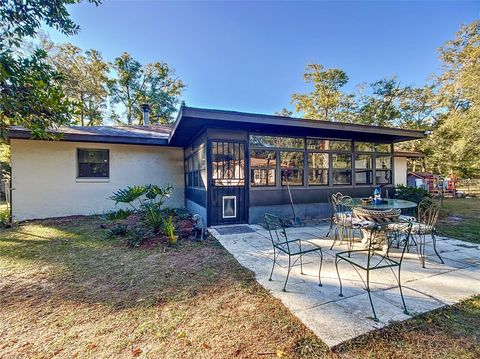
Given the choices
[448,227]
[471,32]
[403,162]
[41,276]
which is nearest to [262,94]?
[403,162]

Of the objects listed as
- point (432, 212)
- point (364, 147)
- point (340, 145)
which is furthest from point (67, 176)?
point (364, 147)

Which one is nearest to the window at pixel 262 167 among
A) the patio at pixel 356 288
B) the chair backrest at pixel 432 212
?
the patio at pixel 356 288

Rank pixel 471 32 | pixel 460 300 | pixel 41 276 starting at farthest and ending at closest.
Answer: pixel 471 32 < pixel 41 276 < pixel 460 300

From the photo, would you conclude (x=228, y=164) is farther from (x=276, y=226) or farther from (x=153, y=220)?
(x=276, y=226)

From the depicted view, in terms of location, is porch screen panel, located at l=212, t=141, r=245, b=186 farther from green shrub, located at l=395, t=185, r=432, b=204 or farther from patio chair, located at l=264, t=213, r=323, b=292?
green shrub, located at l=395, t=185, r=432, b=204

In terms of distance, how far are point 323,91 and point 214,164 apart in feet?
62.6

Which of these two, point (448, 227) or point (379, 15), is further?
point (379, 15)

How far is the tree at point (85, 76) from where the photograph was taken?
16.8 metres

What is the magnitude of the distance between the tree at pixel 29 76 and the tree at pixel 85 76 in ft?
47.4

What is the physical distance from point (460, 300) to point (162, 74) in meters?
23.5

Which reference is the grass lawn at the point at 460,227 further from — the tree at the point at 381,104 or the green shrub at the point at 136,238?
the tree at the point at 381,104

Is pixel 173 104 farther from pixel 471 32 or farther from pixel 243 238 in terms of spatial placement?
pixel 471 32

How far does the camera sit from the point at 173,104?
20.9m

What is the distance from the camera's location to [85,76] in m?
18.0
